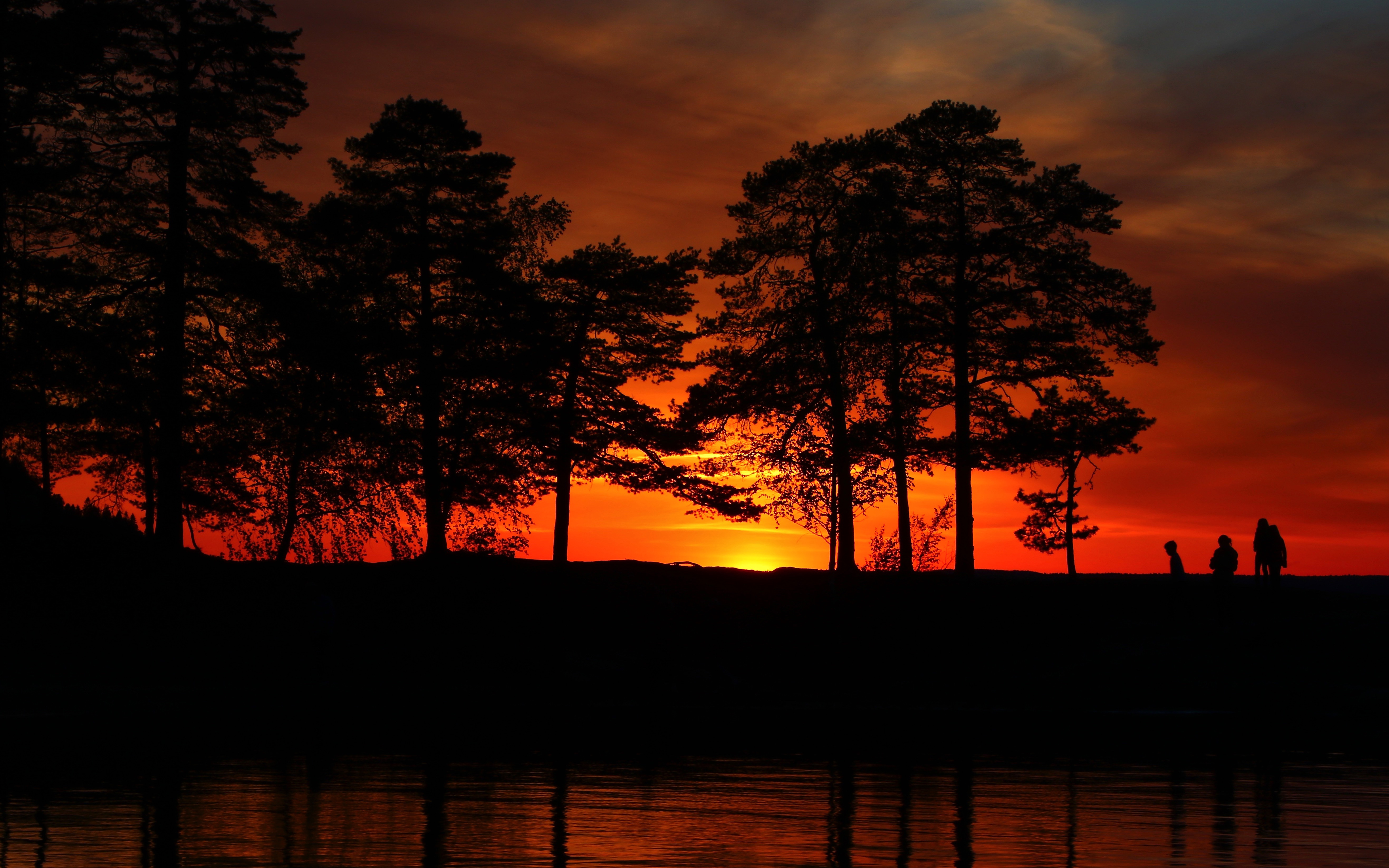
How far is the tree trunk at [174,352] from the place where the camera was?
32.0m

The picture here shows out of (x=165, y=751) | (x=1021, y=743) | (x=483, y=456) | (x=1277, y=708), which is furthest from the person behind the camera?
(x=483, y=456)

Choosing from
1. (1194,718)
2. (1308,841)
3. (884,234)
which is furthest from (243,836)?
(884,234)

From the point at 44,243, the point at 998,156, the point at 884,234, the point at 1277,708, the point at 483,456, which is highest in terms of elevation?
the point at 998,156

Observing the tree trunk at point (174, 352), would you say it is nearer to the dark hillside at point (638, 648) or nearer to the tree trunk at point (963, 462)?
the dark hillside at point (638, 648)

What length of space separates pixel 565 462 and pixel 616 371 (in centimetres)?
399

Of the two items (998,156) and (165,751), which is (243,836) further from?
(998,156)

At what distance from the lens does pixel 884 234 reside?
3894 centimetres

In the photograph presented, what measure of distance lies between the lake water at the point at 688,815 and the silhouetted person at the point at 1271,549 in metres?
20.6

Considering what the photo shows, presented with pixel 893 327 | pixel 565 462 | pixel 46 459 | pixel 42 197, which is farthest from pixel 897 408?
pixel 46 459

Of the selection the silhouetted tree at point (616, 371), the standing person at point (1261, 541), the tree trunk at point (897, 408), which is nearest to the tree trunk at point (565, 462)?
the silhouetted tree at point (616, 371)

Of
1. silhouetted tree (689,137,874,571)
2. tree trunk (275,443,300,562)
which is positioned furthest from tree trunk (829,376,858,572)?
tree trunk (275,443,300,562)

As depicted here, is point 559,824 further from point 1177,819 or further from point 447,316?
point 447,316

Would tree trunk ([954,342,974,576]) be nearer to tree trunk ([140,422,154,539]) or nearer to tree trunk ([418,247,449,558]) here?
tree trunk ([418,247,449,558])

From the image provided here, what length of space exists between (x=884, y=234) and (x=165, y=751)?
29.2 m
